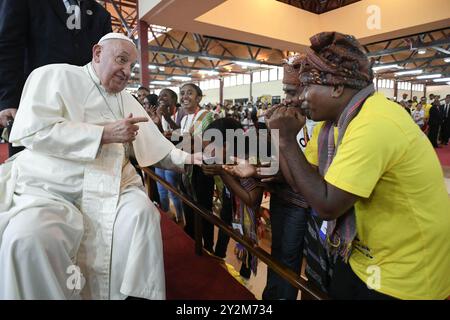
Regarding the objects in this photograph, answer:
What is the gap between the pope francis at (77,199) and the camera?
1220 millimetres

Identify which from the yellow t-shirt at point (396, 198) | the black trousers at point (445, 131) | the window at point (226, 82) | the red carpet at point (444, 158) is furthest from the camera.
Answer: the window at point (226, 82)

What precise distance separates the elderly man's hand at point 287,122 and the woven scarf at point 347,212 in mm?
161

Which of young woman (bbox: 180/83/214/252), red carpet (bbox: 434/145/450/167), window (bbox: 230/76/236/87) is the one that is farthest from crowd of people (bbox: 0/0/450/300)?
window (bbox: 230/76/236/87)

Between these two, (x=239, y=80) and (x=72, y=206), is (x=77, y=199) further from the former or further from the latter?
(x=239, y=80)

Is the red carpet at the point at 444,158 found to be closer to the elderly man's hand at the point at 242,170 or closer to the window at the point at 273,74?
the elderly man's hand at the point at 242,170

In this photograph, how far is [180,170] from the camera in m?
2.15

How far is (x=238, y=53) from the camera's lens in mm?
14500

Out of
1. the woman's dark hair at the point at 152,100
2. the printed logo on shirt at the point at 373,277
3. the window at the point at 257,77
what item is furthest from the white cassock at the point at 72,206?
the window at the point at 257,77

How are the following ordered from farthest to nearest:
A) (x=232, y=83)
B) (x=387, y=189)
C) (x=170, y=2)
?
1. (x=232, y=83)
2. (x=170, y=2)
3. (x=387, y=189)

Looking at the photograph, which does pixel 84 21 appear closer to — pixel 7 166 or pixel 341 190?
pixel 7 166
